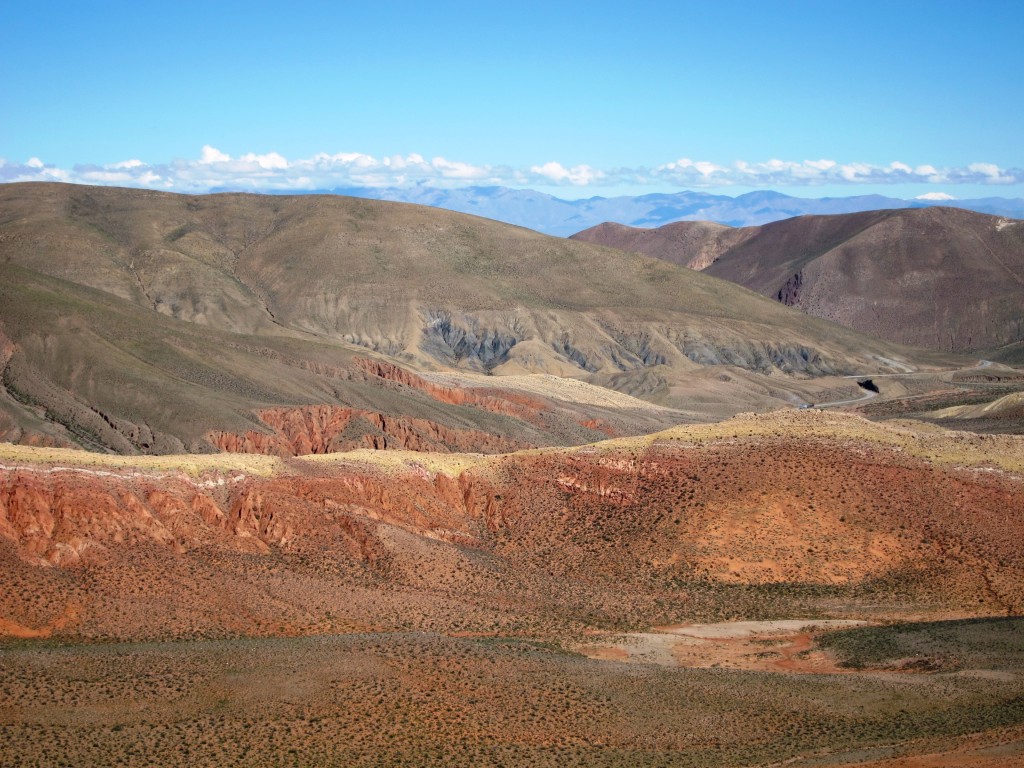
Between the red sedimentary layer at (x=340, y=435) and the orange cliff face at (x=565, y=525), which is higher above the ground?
the orange cliff face at (x=565, y=525)

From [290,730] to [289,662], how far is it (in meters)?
4.78

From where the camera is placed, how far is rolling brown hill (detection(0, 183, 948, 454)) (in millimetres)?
78312

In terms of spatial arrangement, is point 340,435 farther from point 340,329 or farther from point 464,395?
point 340,329

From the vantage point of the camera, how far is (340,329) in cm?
15838

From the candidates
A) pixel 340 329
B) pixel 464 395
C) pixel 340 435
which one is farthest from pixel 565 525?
pixel 340 329

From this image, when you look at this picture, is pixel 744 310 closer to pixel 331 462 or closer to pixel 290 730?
pixel 331 462

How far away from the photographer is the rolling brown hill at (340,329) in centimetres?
7831

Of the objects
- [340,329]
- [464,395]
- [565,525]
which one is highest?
[565,525]

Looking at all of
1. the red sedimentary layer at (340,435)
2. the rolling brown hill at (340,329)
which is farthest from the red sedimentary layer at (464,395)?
the red sedimentary layer at (340,435)

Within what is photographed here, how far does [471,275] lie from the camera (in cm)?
17638

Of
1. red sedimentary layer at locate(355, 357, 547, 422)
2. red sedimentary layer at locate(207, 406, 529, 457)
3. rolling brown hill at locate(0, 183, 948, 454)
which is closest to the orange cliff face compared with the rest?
red sedimentary layer at locate(207, 406, 529, 457)

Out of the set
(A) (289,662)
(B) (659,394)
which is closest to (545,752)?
(A) (289,662)

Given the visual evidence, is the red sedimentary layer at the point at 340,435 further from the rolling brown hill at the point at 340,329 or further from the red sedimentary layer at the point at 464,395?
→ the red sedimentary layer at the point at 464,395

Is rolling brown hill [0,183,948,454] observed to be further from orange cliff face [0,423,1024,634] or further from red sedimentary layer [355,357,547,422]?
orange cliff face [0,423,1024,634]
